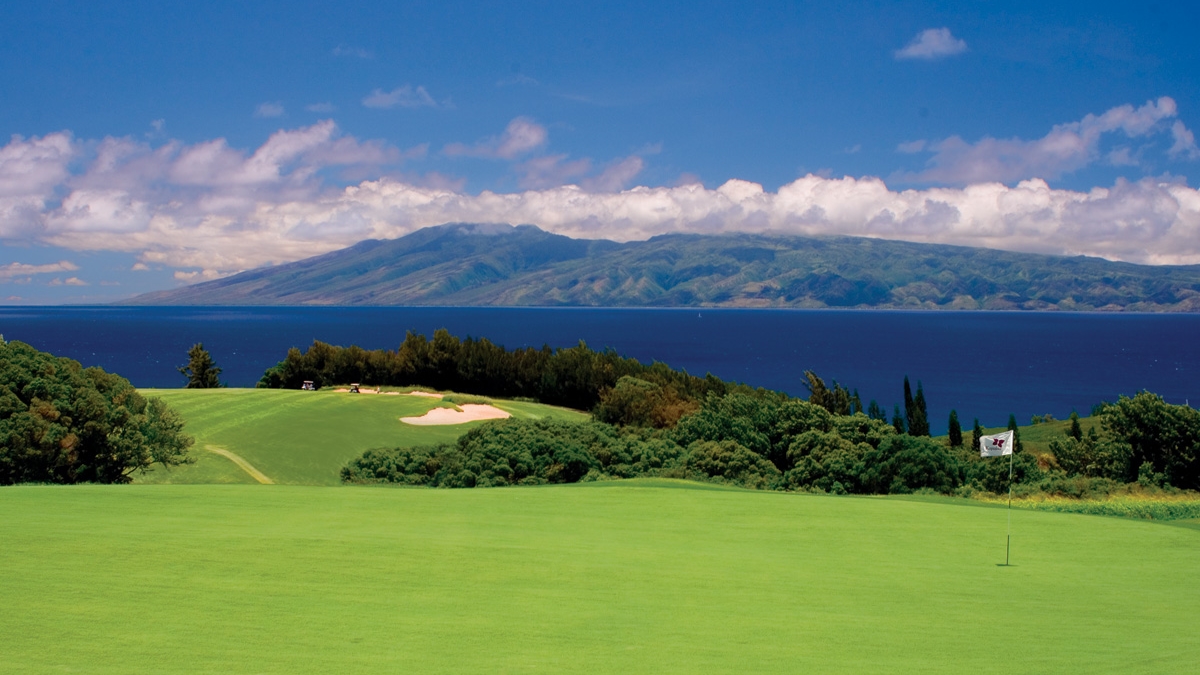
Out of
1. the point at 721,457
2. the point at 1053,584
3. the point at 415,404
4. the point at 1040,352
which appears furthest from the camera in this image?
the point at 1040,352

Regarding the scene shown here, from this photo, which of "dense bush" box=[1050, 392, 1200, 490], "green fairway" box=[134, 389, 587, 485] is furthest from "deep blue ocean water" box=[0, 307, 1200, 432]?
"green fairway" box=[134, 389, 587, 485]

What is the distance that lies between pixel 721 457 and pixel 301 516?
14.2 metres

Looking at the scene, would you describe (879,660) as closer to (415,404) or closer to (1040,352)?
(415,404)

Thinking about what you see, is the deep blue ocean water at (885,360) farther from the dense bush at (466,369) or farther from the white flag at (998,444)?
the white flag at (998,444)

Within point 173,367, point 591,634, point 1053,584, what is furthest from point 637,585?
point 173,367

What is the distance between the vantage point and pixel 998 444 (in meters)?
11.7

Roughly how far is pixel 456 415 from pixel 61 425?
23.0 m

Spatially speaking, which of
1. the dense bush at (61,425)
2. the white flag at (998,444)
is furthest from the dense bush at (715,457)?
the white flag at (998,444)

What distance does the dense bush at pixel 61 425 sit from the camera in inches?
802

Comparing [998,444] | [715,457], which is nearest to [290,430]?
[715,457]

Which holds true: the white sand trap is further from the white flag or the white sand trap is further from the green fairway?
the white flag

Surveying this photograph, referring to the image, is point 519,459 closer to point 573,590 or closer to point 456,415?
point 573,590

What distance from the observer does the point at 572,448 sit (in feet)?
78.0

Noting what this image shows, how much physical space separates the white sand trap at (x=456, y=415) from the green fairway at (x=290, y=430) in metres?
0.64
